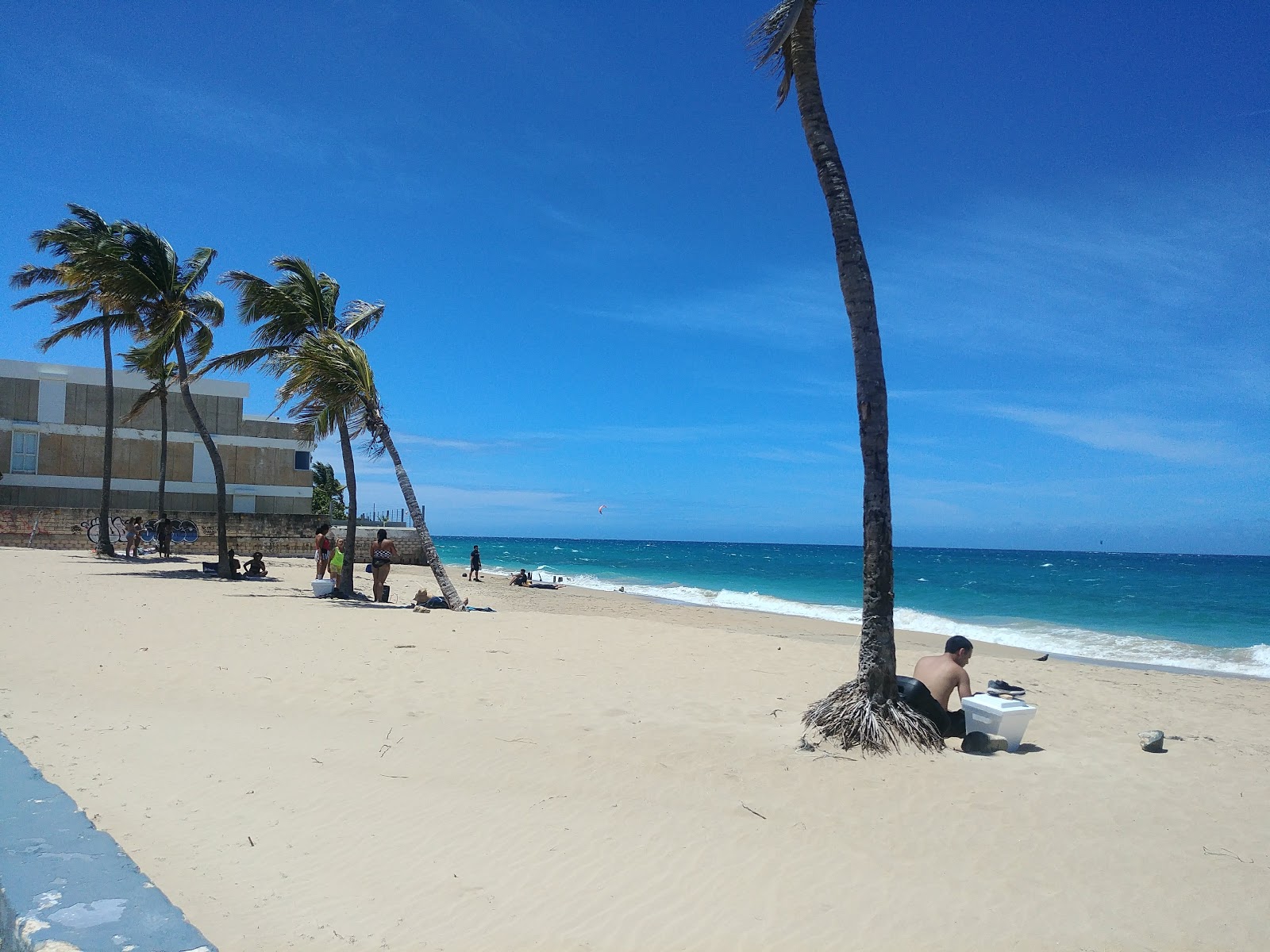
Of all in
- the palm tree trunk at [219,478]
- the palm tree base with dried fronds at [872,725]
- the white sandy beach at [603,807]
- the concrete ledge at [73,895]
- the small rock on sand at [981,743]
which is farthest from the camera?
the palm tree trunk at [219,478]

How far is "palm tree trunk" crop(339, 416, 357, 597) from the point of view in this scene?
56.1 ft

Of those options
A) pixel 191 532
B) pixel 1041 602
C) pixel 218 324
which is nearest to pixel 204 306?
pixel 218 324

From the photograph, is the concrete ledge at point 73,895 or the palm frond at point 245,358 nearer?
the concrete ledge at point 73,895

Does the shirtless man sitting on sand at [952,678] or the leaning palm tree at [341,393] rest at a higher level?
the leaning palm tree at [341,393]

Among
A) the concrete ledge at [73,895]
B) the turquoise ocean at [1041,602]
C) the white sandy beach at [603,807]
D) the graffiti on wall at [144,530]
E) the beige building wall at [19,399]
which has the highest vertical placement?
the beige building wall at [19,399]

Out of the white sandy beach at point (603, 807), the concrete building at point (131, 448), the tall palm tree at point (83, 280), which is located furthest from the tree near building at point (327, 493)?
the white sandy beach at point (603, 807)

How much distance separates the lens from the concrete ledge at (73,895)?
186cm

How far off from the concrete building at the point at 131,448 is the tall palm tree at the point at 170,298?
12.1m

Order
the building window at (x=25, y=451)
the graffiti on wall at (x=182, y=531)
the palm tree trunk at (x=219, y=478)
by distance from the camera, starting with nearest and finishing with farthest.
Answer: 1. the palm tree trunk at (x=219, y=478)
2. the graffiti on wall at (x=182, y=531)
3. the building window at (x=25, y=451)

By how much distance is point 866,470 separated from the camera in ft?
23.0

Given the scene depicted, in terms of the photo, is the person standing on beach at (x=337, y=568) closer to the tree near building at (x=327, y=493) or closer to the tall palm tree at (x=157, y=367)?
the tall palm tree at (x=157, y=367)

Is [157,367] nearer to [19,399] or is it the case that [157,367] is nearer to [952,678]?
[19,399]

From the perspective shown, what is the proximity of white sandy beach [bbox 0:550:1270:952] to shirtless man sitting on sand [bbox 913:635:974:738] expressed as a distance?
0.66m

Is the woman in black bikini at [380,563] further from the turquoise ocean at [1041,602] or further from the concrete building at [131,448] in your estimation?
the concrete building at [131,448]
